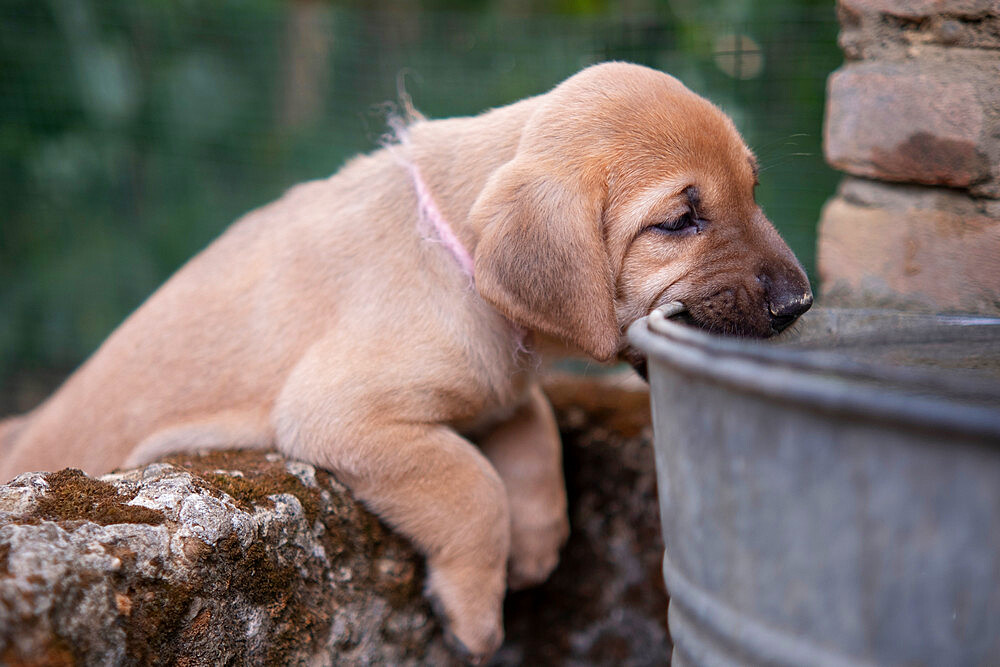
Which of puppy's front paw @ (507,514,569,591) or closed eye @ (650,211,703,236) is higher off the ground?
closed eye @ (650,211,703,236)

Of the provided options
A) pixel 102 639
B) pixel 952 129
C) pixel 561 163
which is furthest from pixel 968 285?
pixel 102 639

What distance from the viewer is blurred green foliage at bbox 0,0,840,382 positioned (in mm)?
5523

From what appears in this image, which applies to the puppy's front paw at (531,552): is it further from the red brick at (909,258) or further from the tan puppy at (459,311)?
the red brick at (909,258)

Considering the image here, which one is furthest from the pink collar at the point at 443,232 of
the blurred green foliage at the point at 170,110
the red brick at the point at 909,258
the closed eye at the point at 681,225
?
the blurred green foliage at the point at 170,110

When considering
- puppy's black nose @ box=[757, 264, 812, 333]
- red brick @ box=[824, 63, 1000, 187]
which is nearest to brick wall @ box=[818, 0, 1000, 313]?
red brick @ box=[824, 63, 1000, 187]

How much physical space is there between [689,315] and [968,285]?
1.06m

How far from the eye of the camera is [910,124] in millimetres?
2828

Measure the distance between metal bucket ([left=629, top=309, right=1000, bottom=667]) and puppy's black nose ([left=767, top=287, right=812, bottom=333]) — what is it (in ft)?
2.18

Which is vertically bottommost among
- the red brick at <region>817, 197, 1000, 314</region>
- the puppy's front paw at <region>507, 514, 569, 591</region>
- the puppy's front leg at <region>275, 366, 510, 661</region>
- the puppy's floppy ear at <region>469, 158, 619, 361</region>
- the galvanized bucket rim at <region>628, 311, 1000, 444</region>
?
the puppy's front paw at <region>507, 514, 569, 591</region>

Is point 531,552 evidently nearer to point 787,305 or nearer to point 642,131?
point 787,305

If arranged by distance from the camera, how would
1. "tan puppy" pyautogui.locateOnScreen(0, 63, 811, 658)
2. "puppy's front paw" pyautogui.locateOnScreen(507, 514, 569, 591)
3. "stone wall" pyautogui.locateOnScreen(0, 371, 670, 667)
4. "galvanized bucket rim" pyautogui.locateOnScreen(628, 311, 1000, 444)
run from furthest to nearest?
"puppy's front paw" pyautogui.locateOnScreen(507, 514, 569, 591) < "tan puppy" pyautogui.locateOnScreen(0, 63, 811, 658) < "stone wall" pyautogui.locateOnScreen(0, 371, 670, 667) < "galvanized bucket rim" pyautogui.locateOnScreen(628, 311, 1000, 444)

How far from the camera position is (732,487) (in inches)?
56.5

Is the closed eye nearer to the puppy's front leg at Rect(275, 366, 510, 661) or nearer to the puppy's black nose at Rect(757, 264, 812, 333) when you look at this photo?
the puppy's black nose at Rect(757, 264, 812, 333)

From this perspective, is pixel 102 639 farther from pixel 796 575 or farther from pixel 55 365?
pixel 55 365
